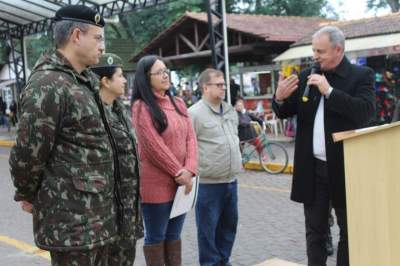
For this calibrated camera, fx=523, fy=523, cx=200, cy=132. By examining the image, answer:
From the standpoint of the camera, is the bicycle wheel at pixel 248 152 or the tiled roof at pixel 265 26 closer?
the bicycle wheel at pixel 248 152

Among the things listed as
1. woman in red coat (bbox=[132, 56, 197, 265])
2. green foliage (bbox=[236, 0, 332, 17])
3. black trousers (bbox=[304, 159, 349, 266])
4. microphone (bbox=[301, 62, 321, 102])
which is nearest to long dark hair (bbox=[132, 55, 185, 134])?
woman in red coat (bbox=[132, 56, 197, 265])

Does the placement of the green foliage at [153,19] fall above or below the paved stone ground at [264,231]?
above

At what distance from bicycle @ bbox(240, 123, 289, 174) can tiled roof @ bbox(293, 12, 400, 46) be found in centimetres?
440

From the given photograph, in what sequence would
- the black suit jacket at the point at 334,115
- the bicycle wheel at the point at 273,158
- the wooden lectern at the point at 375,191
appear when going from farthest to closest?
1. the bicycle wheel at the point at 273,158
2. the black suit jacket at the point at 334,115
3. the wooden lectern at the point at 375,191

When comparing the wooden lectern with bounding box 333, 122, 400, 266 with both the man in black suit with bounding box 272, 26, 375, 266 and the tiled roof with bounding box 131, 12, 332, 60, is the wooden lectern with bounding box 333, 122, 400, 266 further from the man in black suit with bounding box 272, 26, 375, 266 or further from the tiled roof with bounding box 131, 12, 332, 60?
the tiled roof with bounding box 131, 12, 332, 60

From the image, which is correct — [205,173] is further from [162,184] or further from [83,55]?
[83,55]

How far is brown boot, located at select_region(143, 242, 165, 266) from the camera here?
3.67m

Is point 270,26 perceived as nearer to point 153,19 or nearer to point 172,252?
point 172,252

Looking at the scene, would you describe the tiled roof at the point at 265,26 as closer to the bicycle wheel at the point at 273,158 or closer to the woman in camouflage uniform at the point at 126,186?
the bicycle wheel at the point at 273,158

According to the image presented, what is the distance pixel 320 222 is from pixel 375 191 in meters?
0.85

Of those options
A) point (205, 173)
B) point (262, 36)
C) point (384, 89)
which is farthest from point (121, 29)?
point (205, 173)

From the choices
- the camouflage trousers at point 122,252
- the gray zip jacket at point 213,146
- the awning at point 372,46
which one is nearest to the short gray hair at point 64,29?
the camouflage trousers at point 122,252

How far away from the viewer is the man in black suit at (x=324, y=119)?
3312 mm

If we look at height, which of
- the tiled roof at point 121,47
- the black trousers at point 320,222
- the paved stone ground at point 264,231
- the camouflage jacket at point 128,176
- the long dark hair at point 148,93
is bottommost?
the paved stone ground at point 264,231
